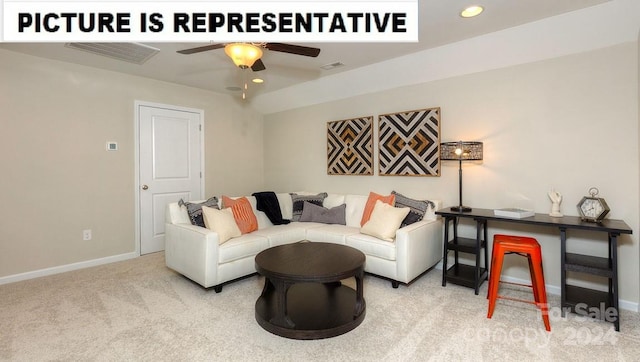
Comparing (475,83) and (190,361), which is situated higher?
(475,83)

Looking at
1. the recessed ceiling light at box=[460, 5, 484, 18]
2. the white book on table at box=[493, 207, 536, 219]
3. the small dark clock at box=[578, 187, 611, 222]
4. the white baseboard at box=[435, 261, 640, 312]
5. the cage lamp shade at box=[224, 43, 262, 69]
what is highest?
the recessed ceiling light at box=[460, 5, 484, 18]

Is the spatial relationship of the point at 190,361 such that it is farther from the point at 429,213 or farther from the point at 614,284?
the point at 614,284

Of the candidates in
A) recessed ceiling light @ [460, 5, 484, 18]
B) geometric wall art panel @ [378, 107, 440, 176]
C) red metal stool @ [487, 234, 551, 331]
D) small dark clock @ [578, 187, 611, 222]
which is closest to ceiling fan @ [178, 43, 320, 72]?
recessed ceiling light @ [460, 5, 484, 18]

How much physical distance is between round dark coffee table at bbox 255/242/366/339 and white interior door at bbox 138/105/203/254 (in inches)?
97.9

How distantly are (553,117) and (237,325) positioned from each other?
3229 millimetres

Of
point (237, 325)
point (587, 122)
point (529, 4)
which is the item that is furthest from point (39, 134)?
point (587, 122)

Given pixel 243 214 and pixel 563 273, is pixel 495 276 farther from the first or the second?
pixel 243 214

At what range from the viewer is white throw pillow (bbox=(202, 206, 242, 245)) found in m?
2.94

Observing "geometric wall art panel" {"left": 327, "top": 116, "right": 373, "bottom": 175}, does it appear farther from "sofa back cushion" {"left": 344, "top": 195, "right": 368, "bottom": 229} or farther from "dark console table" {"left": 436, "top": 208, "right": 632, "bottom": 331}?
"dark console table" {"left": 436, "top": 208, "right": 632, "bottom": 331}

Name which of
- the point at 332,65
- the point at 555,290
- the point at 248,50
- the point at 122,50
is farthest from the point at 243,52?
the point at 555,290

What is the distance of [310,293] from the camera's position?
8.46ft

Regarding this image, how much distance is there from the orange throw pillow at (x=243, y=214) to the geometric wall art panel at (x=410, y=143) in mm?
A: 1725

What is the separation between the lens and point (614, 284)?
2.14 metres

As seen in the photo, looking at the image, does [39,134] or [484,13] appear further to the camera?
[39,134]
